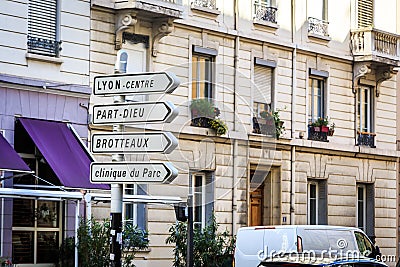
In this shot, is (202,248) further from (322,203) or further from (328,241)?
(322,203)

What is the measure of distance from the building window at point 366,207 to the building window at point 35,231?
14896 mm

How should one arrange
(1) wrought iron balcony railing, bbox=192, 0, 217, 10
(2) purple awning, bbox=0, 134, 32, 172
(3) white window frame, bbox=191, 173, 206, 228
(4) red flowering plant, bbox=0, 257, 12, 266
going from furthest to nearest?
(3) white window frame, bbox=191, 173, 206, 228 → (1) wrought iron balcony railing, bbox=192, 0, 217, 10 → (4) red flowering plant, bbox=0, 257, 12, 266 → (2) purple awning, bbox=0, 134, 32, 172

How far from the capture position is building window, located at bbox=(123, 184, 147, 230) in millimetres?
27750

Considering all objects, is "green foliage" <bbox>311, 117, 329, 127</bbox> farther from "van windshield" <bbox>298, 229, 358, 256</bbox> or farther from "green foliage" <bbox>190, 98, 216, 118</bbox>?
"van windshield" <bbox>298, 229, 358, 256</bbox>

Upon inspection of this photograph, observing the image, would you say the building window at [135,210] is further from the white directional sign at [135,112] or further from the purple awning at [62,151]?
the white directional sign at [135,112]

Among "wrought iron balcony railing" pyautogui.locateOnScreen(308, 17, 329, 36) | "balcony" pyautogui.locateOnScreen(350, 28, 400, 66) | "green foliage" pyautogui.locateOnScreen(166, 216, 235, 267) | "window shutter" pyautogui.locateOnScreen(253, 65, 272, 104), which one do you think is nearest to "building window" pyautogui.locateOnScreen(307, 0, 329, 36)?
"wrought iron balcony railing" pyautogui.locateOnScreen(308, 17, 329, 36)

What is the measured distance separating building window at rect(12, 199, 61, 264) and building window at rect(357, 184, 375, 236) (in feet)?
48.9

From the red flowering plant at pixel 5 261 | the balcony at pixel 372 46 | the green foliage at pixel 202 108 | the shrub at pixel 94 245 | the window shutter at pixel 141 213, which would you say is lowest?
the red flowering plant at pixel 5 261

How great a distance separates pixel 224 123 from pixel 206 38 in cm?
262

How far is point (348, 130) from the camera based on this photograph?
35.8 m

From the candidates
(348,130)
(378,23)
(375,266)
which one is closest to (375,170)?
(348,130)

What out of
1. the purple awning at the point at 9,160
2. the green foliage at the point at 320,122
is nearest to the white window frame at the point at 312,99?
the green foliage at the point at 320,122

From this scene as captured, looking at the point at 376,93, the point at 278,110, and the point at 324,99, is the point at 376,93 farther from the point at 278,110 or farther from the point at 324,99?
the point at 278,110

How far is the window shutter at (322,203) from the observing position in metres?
34.7
